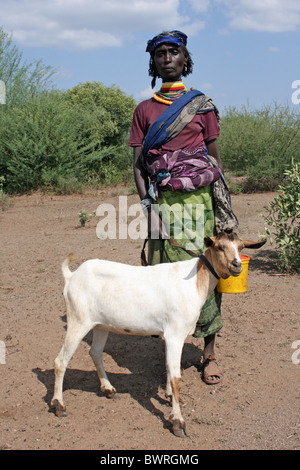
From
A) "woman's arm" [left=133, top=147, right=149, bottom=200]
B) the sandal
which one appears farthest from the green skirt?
the sandal

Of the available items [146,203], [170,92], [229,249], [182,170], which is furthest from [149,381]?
[170,92]

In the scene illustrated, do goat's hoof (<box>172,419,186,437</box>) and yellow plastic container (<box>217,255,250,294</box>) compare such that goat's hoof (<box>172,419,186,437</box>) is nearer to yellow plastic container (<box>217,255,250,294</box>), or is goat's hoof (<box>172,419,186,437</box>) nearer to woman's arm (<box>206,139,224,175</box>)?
yellow plastic container (<box>217,255,250,294</box>)

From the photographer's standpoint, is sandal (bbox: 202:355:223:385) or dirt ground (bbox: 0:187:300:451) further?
sandal (bbox: 202:355:223:385)

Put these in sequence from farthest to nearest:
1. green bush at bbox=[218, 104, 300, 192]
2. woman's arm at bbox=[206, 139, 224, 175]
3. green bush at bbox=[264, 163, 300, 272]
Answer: green bush at bbox=[218, 104, 300, 192], green bush at bbox=[264, 163, 300, 272], woman's arm at bbox=[206, 139, 224, 175]

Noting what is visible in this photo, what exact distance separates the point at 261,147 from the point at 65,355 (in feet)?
35.1

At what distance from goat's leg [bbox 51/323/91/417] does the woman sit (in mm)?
825

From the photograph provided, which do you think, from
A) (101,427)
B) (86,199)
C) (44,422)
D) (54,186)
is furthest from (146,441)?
(54,186)

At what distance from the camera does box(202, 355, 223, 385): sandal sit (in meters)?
4.11

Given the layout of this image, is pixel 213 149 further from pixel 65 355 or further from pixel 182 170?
pixel 65 355

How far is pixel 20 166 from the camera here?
14.6 m

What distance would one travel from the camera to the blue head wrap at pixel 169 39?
3.78 m

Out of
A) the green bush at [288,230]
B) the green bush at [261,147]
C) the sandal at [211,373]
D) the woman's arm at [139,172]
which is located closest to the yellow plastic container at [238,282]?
the sandal at [211,373]

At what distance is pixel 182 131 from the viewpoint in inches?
147

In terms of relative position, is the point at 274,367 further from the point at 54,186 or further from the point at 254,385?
the point at 54,186
